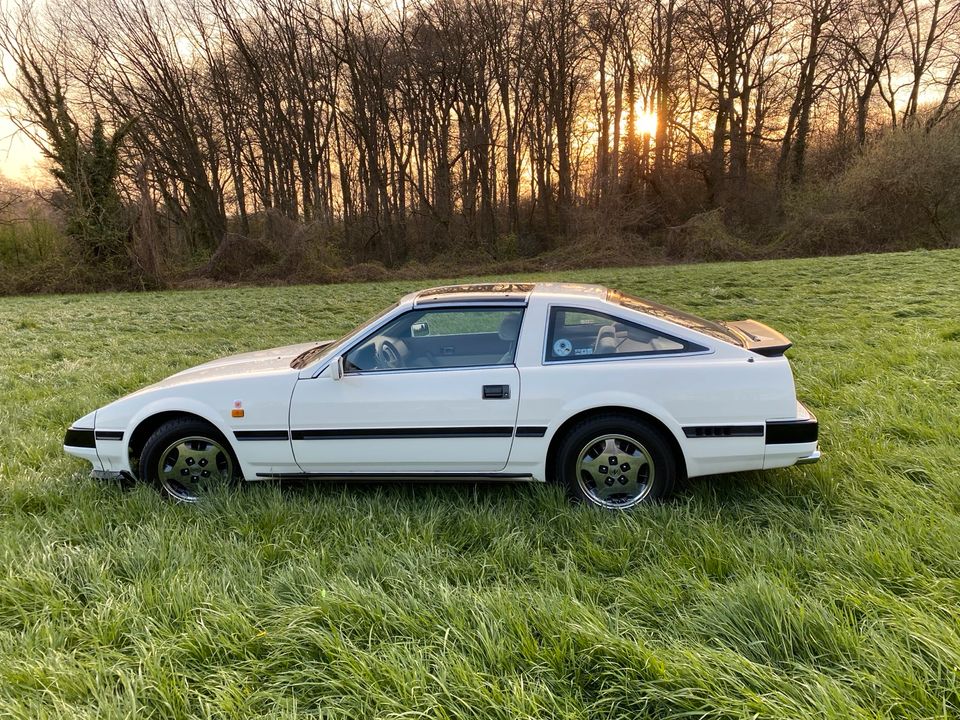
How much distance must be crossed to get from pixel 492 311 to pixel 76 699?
2618mm

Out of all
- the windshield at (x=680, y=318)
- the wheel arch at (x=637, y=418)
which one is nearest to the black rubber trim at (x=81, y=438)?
the wheel arch at (x=637, y=418)

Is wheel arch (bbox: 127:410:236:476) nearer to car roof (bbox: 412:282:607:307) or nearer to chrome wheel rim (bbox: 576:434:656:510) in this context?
car roof (bbox: 412:282:607:307)

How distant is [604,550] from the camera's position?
2723mm

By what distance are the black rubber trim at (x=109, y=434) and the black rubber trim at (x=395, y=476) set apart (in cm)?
93

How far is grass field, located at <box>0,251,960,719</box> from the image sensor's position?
6.33ft

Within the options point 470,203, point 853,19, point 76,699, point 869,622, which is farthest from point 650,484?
point 853,19

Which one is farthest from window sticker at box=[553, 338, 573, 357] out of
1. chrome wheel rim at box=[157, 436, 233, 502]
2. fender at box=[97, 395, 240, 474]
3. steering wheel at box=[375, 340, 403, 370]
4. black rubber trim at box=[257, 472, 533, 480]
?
chrome wheel rim at box=[157, 436, 233, 502]

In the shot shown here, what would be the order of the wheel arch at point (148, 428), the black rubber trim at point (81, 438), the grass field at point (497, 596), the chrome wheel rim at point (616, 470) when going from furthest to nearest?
the black rubber trim at point (81, 438)
the wheel arch at point (148, 428)
the chrome wheel rim at point (616, 470)
the grass field at point (497, 596)

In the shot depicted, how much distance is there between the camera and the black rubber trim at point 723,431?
122 inches

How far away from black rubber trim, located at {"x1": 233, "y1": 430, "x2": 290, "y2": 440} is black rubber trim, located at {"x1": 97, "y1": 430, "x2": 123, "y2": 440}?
780 mm

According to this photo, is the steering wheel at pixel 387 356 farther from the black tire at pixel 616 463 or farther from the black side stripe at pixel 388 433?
the black tire at pixel 616 463

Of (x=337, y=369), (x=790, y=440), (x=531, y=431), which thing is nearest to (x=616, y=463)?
(x=531, y=431)

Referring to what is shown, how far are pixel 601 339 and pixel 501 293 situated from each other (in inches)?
28.2

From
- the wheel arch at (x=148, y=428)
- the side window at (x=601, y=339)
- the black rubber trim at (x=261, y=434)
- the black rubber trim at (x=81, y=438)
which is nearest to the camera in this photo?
the side window at (x=601, y=339)
